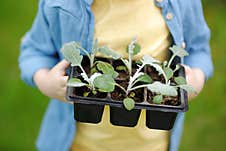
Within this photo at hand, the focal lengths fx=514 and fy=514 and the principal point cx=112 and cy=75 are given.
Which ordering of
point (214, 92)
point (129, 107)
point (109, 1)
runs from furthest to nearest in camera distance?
point (214, 92)
point (109, 1)
point (129, 107)

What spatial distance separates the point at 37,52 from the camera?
1.15m

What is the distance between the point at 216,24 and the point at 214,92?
1.23 ft

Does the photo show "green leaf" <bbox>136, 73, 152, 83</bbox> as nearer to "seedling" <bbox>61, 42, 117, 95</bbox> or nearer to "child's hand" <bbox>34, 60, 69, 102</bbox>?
"seedling" <bbox>61, 42, 117, 95</bbox>

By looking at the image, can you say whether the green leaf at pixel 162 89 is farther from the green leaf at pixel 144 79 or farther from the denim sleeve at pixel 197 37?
the denim sleeve at pixel 197 37

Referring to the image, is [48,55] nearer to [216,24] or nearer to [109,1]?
[109,1]

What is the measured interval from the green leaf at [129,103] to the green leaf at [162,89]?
0.13 ft

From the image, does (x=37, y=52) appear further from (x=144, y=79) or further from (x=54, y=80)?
(x=144, y=79)

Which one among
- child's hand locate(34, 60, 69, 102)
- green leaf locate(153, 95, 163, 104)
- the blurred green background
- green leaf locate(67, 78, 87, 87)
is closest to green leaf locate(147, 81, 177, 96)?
green leaf locate(153, 95, 163, 104)

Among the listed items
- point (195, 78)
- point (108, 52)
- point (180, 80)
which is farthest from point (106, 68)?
point (195, 78)

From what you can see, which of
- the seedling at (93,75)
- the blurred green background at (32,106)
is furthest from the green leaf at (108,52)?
the blurred green background at (32,106)

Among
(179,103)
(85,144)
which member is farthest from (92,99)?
(85,144)

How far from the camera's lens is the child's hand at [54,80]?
1.05 meters

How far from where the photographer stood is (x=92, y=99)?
877 millimetres

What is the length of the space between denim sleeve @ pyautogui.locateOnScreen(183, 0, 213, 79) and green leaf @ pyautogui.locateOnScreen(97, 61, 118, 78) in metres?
0.24
